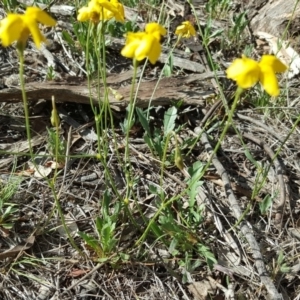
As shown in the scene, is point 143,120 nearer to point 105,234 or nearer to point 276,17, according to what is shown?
point 105,234

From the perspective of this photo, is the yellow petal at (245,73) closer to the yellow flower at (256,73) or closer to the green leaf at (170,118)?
the yellow flower at (256,73)

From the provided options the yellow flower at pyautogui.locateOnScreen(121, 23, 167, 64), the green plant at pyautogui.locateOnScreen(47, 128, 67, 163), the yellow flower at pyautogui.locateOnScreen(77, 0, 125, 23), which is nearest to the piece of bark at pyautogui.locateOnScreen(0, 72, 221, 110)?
the green plant at pyautogui.locateOnScreen(47, 128, 67, 163)

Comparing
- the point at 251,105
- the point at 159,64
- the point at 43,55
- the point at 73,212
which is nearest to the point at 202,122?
the point at 251,105

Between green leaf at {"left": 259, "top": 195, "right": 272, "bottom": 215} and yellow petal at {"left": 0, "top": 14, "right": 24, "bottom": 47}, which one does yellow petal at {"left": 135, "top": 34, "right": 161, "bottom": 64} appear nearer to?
yellow petal at {"left": 0, "top": 14, "right": 24, "bottom": 47}

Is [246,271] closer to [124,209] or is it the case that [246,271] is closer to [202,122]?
[124,209]

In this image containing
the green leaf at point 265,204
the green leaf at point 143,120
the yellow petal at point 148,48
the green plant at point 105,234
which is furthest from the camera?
the green leaf at point 143,120

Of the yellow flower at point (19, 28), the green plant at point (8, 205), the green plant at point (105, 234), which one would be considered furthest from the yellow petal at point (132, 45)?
the green plant at point (8, 205)
